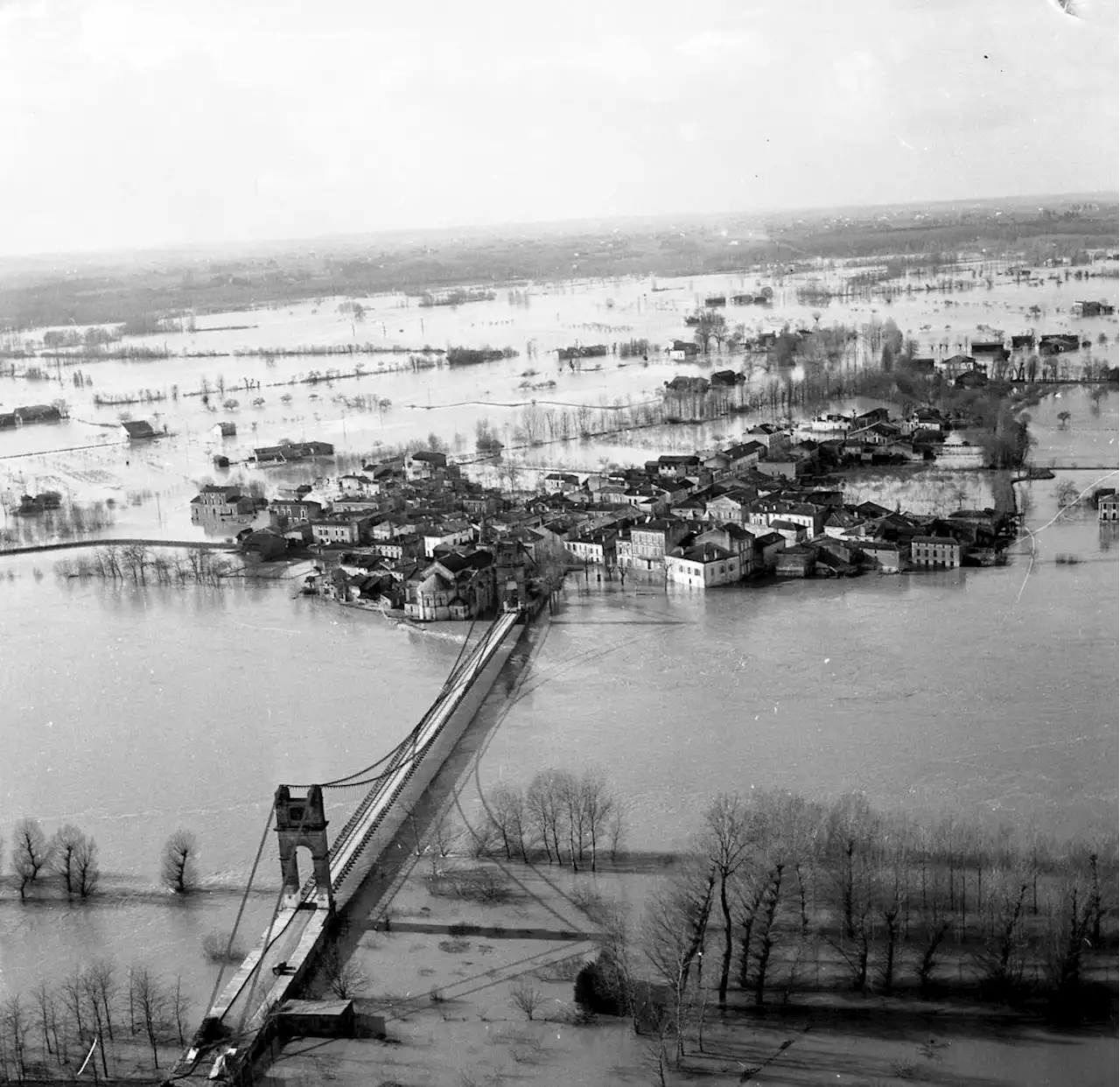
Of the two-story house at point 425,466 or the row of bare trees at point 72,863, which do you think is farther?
the two-story house at point 425,466

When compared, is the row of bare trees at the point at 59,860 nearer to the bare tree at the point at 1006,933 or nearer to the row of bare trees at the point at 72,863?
the row of bare trees at the point at 72,863

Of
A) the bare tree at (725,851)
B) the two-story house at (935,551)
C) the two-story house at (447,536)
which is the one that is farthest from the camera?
the two-story house at (447,536)

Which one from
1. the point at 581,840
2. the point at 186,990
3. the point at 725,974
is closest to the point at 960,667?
the point at 581,840

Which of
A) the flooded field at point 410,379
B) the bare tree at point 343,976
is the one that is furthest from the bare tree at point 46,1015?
the flooded field at point 410,379

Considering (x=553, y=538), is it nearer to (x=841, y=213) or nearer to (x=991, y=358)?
(x=991, y=358)

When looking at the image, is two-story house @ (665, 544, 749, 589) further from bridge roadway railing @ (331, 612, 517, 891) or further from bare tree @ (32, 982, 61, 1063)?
bare tree @ (32, 982, 61, 1063)

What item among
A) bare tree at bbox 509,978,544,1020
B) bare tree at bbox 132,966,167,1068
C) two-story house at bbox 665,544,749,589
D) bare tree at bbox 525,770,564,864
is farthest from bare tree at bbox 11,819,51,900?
two-story house at bbox 665,544,749,589

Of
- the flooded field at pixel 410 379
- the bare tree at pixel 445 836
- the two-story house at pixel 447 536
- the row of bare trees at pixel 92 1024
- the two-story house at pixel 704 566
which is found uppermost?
the flooded field at pixel 410 379

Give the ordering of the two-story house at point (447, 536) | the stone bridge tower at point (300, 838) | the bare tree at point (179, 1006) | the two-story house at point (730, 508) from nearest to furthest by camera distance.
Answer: the bare tree at point (179, 1006) → the stone bridge tower at point (300, 838) → the two-story house at point (447, 536) → the two-story house at point (730, 508)
